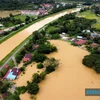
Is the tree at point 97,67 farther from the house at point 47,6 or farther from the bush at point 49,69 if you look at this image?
the house at point 47,6

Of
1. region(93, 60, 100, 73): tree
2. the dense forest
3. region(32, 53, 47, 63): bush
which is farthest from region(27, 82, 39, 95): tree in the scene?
the dense forest

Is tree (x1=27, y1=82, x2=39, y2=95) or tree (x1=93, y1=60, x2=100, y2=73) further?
tree (x1=93, y1=60, x2=100, y2=73)

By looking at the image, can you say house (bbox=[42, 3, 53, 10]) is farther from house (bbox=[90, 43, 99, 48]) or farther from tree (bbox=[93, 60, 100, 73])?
tree (bbox=[93, 60, 100, 73])

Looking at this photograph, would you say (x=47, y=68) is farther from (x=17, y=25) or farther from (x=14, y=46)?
(x=17, y=25)

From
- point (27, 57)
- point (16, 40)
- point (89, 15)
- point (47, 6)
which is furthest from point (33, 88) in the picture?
point (47, 6)

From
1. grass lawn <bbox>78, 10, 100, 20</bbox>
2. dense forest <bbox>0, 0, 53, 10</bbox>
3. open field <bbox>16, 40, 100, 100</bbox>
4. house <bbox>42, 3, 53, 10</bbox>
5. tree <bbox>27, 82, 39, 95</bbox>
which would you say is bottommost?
open field <bbox>16, 40, 100, 100</bbox>

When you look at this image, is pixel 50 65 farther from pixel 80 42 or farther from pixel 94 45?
pixel 80 42
